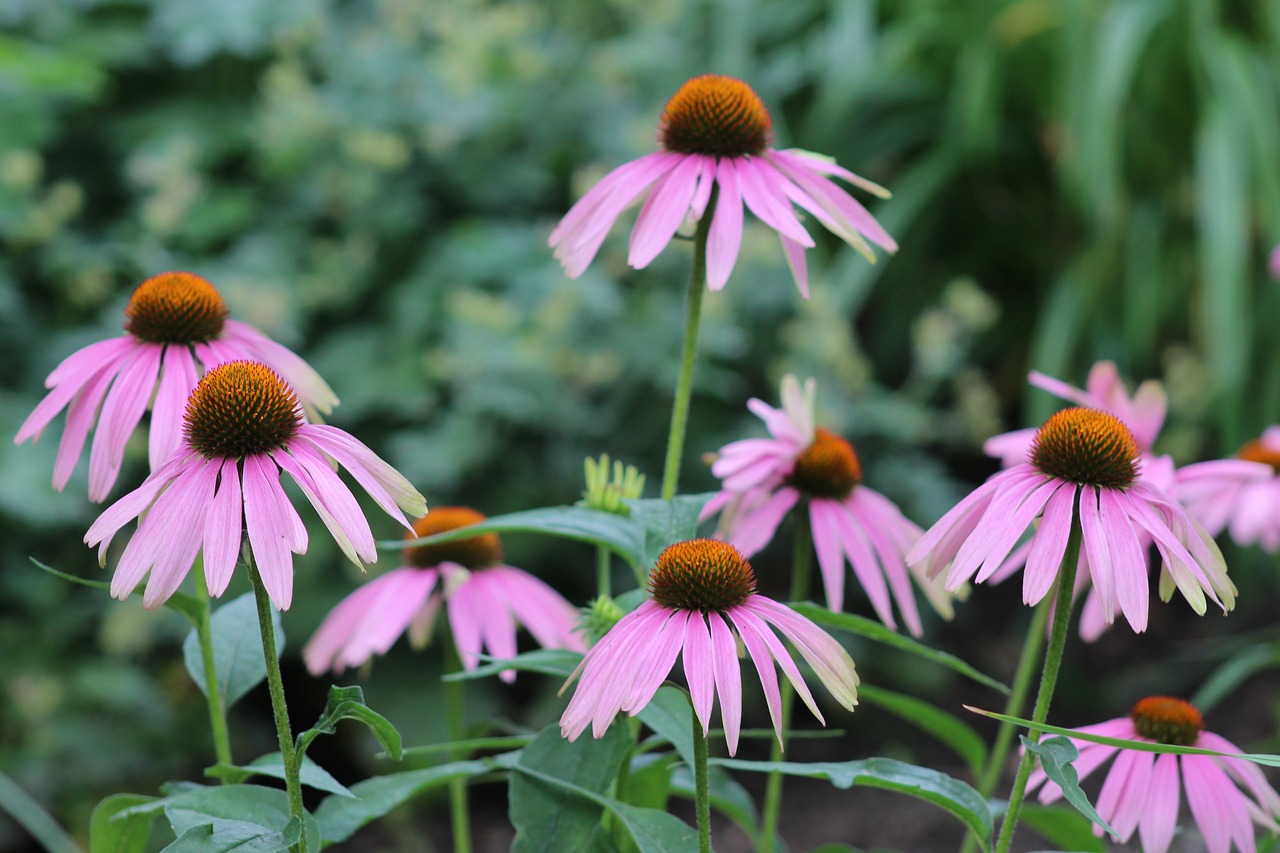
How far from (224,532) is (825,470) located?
1.15ft

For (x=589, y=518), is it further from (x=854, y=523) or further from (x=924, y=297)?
(x=924, y=297)

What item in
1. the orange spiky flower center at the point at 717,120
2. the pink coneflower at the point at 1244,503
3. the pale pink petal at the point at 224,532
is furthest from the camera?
the pink coneflower at the point at 1244,503

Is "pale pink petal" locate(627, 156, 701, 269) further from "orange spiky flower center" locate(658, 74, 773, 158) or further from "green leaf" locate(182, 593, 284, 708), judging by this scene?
"green leaf" locate(182, 593, 284, 708)

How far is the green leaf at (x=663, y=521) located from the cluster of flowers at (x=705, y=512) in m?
0.02

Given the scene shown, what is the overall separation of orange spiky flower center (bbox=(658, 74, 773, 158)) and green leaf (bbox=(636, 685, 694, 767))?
0.89 ft

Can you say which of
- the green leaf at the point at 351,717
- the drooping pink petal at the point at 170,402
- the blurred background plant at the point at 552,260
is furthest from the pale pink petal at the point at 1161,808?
the blurred background plant at the point at 552,260

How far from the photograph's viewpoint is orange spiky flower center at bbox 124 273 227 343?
553mm

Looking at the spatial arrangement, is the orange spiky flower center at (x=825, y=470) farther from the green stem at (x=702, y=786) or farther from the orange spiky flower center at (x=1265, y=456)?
the orange spiky flower center at (x=1265, y=456)

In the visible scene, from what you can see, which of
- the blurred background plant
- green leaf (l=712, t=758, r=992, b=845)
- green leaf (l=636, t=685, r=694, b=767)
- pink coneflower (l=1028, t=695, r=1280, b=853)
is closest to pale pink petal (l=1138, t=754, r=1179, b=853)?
pink coneflower (l=1028, t=695, r=1280, b=853)

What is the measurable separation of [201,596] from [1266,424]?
2.13 m

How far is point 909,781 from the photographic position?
469 millimetres

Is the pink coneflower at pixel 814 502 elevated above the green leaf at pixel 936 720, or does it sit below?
above

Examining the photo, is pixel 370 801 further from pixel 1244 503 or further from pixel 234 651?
pixel 1244 503

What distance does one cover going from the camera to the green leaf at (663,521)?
0.52 metres
